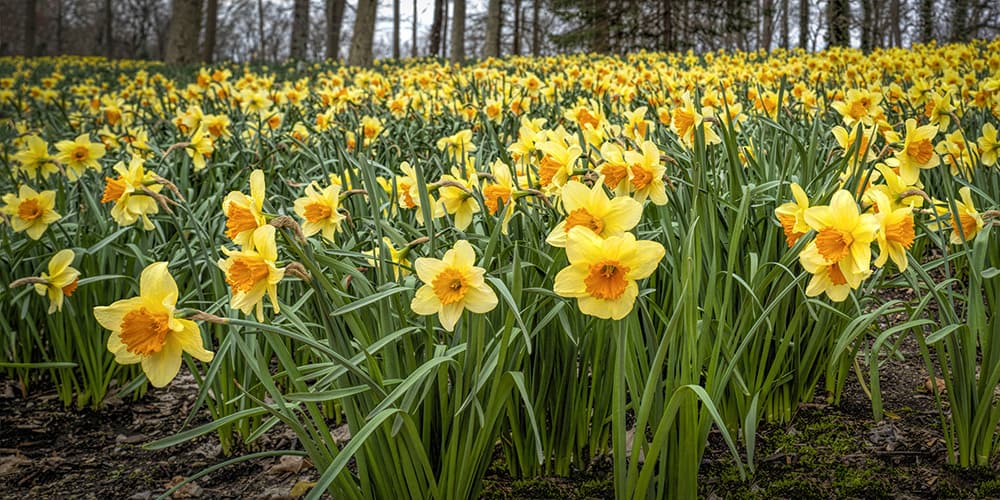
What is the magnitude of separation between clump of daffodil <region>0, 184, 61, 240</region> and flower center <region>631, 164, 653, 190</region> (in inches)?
69.9

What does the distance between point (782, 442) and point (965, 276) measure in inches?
63.9

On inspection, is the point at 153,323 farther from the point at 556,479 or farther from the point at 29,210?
the point at 29,210

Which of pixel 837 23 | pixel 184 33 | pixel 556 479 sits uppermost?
pixel 837 23

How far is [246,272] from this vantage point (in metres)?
1.17

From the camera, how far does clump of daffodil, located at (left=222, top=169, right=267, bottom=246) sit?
4.41ft

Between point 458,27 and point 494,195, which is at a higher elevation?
point 458,27

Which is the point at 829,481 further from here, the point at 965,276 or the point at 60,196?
the point at 60,196

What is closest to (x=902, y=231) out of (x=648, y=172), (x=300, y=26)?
(x=648, y=172)

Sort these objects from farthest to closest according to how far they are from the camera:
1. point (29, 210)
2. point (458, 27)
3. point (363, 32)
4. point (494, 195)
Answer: point (458, 27), point (363, 32), point (29, 210), point (494, 195)

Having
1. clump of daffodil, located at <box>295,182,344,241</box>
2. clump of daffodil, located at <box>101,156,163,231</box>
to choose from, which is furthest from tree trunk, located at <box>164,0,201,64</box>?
clump of daffodil, located at <box>295,182,344,241</box>

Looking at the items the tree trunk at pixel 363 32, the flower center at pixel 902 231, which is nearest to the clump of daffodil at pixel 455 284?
the flower center at pixel 902 231

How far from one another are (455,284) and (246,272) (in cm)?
35

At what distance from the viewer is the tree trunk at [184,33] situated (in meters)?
13.4

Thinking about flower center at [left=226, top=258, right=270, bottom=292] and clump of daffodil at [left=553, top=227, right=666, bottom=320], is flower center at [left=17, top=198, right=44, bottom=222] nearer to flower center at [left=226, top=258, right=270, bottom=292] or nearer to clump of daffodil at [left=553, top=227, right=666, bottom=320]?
flower center at [left=226, top=258, right=270, bottom=292]
